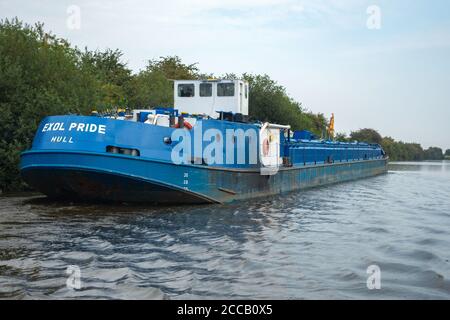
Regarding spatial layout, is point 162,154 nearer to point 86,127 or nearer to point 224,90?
point 86,127

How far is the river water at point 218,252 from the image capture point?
6.04 meters

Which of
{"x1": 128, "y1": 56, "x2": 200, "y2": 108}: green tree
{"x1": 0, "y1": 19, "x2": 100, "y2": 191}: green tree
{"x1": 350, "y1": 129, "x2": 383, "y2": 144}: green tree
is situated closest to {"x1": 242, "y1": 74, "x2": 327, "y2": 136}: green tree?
{"x1": 128, "y1": 56, "x2": 200, "y2": 108}: green tree

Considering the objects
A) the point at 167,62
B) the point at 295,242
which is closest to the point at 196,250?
the point at 295,242

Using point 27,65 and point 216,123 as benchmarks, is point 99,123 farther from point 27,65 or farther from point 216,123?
point 27,65

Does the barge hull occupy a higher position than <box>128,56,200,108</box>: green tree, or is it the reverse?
<box>128,56,200,108</box>: green tree

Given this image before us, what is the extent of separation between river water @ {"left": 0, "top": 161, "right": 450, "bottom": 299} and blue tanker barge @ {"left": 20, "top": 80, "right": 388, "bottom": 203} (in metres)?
0.49

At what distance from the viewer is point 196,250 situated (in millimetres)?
8055

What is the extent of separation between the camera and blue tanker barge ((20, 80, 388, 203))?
11.8 meters

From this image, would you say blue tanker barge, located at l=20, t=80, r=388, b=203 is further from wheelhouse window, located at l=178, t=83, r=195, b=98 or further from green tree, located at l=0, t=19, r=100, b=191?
green tree, located at l=0, t=19, r=100, b=191

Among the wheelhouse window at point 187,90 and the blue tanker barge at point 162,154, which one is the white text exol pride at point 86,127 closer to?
the blue tanker barge at point 162,154

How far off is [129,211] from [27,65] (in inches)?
349

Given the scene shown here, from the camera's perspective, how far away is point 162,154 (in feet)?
40.5

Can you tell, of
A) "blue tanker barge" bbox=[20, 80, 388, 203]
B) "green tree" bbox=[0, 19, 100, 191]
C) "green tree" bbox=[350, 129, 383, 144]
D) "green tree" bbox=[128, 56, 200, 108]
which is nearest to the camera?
"blue tanker barge" bbox=[20, 80, 388, 203]

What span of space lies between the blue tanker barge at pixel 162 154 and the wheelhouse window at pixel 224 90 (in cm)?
2
